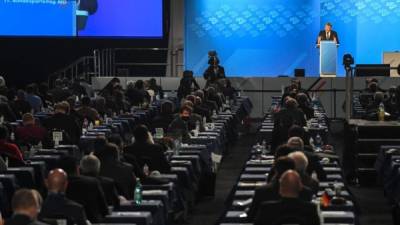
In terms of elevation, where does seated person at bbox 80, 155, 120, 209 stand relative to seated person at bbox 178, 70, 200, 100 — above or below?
below

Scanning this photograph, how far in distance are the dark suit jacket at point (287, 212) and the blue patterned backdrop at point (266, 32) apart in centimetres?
2434

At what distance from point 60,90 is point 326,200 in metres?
14.8

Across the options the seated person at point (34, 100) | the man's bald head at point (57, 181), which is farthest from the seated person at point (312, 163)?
the seated person at point (34, 100)

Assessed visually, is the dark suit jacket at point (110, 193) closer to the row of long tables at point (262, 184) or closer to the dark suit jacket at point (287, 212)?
the row of long tables at point (262, 184)

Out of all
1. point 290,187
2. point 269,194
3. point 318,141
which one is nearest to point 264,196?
point 269,194

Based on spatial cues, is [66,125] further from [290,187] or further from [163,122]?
[290,187]

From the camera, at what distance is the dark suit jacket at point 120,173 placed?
1276 centimetres

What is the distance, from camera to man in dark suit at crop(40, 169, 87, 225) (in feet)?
33.0

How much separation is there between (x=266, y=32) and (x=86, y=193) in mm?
23310

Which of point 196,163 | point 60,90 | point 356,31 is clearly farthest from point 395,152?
point 356,31

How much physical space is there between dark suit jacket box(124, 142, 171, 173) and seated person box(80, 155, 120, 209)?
8.43 feet

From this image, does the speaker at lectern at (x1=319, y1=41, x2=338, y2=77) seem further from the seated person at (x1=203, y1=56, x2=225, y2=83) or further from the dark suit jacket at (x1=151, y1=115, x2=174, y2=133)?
the dark suit jacket at (x1=151, y1=115, x2=174, y2=133)

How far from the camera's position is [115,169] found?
1287 centimetres

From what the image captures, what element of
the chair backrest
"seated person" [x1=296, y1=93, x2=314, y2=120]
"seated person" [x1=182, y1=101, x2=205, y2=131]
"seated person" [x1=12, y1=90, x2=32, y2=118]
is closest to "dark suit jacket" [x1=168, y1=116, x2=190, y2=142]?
"seated person" [x1=182, y1=101, x2=205, y2=131]
